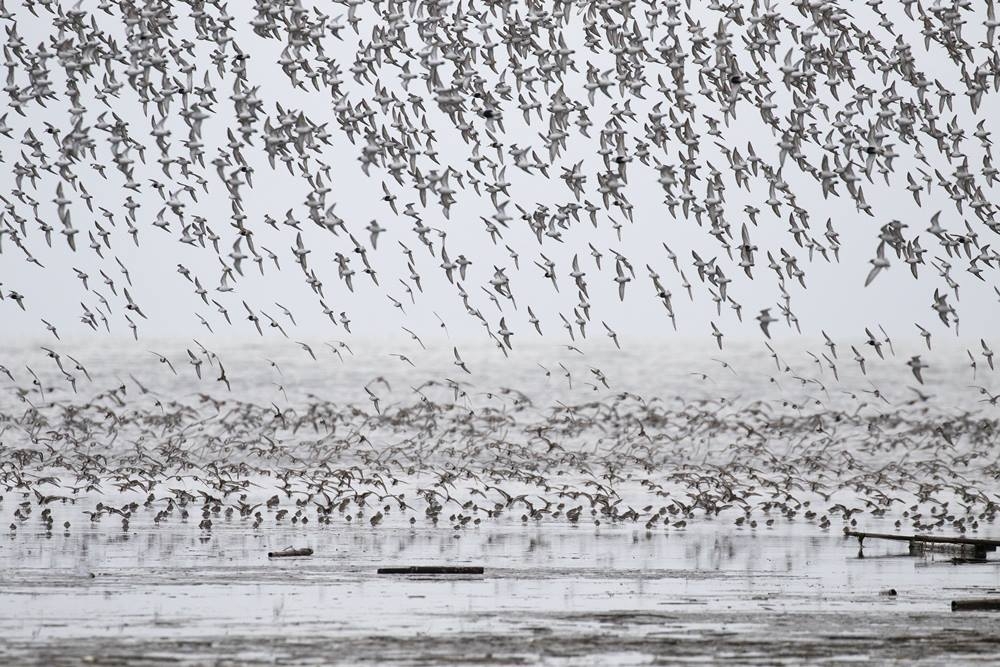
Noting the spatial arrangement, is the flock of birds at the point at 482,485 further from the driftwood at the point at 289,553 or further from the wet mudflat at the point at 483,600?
the driftwood at the point at 289,553

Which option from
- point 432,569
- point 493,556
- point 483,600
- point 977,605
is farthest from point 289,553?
point 977,605

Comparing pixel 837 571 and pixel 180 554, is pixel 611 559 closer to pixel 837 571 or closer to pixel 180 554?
pixel 837 571

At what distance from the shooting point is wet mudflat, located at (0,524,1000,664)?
17.3 m

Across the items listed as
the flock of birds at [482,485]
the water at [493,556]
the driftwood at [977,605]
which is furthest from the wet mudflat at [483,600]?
the flock of birds at [482,485]

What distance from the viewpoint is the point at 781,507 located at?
1380 inches

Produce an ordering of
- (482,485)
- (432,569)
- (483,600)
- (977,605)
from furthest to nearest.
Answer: (482,485)
(432,569)
(483,600)
(977,605)

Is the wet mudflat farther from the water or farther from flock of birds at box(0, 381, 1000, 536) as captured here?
flock of birds at box(0, 381, 1000, 536)

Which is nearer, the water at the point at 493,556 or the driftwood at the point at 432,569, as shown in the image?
the water at the point at 493,556

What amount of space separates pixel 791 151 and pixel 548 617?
611 inches

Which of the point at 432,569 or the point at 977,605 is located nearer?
the point at 977,605

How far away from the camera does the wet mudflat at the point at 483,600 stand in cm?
1727

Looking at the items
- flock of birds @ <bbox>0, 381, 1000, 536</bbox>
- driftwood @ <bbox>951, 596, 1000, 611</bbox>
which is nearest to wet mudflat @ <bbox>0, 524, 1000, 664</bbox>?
driftwood @ <bbox>951, 596, 1000, 611</bbox>

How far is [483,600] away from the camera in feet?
69.5

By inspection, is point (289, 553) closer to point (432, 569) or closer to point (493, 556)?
point (493, 556)
